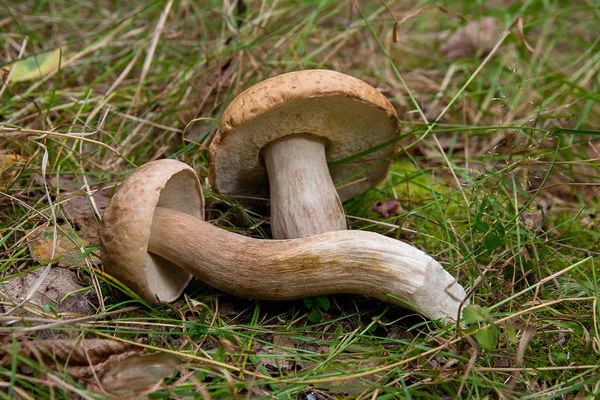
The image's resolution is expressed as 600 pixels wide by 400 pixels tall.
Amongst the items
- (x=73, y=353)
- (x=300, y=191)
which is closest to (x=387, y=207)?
(x=300, y=191)

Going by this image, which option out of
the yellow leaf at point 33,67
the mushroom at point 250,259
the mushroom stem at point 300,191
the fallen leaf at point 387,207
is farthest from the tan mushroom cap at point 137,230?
the yellow leaf at point 33,67

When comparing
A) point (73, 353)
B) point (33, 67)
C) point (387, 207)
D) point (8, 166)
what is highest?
point (33, 67)

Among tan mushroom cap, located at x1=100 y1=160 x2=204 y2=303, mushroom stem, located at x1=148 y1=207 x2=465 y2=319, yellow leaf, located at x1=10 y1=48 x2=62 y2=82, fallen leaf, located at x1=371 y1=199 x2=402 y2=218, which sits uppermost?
yellow leaf, located at x1=10 y1=48 x2=62 y2=82

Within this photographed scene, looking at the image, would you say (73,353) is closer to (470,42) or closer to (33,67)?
(33,67)

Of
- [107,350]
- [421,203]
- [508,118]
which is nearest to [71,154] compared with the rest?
[107,350]

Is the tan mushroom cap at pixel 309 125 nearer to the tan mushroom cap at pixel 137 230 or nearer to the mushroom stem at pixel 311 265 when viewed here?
the tan mushroom cap at pixel 137 230

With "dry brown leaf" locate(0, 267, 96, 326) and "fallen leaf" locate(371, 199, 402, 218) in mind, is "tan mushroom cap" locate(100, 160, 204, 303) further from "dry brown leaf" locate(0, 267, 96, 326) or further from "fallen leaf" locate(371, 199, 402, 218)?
"fallen leaf" locate(371, 199, 402, 218)

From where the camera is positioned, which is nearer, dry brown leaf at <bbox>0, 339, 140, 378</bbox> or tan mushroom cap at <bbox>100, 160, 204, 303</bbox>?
dry brown leaf at <bbox>0, 339, 140, 378</bbox>

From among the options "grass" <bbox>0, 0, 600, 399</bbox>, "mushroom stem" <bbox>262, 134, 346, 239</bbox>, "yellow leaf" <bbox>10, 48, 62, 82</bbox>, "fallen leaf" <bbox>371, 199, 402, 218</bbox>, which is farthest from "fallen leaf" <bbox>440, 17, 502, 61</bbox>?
"yellow leaf" <bbox>10, 48, 62, 82</bbox>
